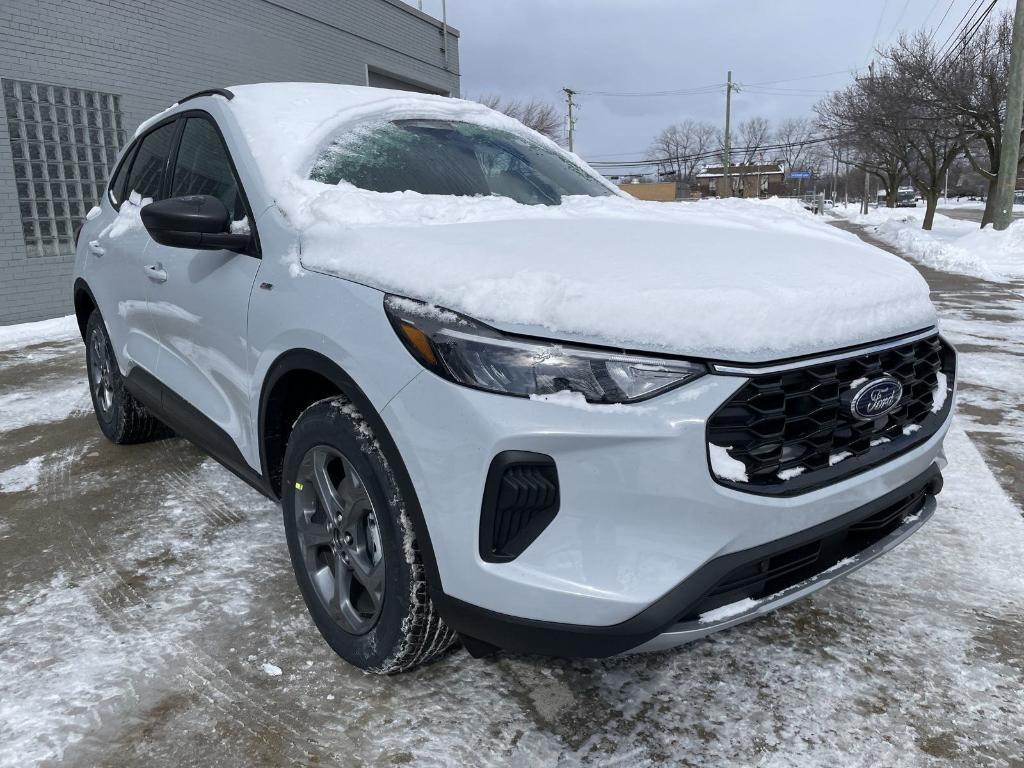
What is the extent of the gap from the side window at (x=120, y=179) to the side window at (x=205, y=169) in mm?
863

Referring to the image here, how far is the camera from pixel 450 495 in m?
1.64

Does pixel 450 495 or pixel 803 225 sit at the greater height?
pixel 803 225

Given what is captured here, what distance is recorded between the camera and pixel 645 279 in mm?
1678

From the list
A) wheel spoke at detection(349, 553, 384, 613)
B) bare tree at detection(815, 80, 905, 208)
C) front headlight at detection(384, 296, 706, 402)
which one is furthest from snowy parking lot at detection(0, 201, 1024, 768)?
bare tree at detection(815, 80, 905, 208)

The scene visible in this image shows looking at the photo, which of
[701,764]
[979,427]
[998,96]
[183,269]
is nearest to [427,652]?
[701,764]

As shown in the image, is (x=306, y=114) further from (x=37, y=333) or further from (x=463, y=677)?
(x=37, y=333)

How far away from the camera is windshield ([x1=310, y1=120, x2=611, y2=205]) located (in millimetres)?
2561

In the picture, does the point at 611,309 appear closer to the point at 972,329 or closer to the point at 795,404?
the point at 795,404

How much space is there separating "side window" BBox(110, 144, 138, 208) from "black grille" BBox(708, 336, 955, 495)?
345cm

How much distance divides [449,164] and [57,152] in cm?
875

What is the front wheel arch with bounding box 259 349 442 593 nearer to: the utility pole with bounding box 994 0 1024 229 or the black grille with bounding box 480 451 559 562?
the black grille with bounding box 480 451 559 562

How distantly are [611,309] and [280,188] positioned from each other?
4.30ft

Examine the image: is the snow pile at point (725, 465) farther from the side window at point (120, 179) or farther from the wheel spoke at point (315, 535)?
the side window at point (120, 179)

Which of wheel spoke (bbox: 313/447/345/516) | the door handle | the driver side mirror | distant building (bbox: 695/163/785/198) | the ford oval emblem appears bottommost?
wheel spoke (bbox: 313/447/345/516)
